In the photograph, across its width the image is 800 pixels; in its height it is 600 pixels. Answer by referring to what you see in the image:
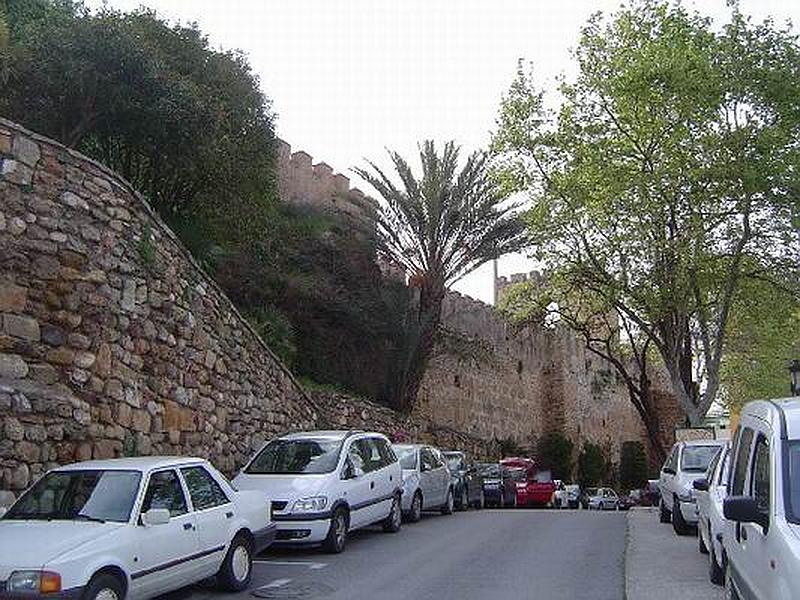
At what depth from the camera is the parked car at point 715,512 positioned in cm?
877

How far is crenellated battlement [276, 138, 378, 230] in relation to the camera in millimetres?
28892

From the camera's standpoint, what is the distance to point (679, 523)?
14.1 meters

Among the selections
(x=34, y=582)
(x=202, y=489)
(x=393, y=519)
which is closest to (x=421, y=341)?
(x=393, y=519)

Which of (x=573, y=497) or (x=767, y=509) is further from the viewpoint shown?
(x=573, y=497)

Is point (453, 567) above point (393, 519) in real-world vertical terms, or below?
below

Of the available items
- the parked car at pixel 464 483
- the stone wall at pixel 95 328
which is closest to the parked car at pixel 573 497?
the parked car at pixel 464 483

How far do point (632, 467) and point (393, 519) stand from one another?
124 feet

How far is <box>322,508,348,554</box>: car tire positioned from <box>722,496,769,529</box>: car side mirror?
717cm

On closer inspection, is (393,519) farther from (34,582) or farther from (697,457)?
(34,582)

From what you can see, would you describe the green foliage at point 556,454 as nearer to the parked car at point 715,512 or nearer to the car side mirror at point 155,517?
the parked car at point 715,512

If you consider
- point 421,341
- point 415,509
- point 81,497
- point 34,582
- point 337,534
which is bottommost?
point 34,582

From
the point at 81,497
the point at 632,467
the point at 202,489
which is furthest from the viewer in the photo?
the point at 632,467

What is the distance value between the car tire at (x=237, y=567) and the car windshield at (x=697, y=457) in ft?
26.1

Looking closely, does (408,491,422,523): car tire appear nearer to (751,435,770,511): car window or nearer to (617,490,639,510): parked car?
(751,435,770,511): car window
